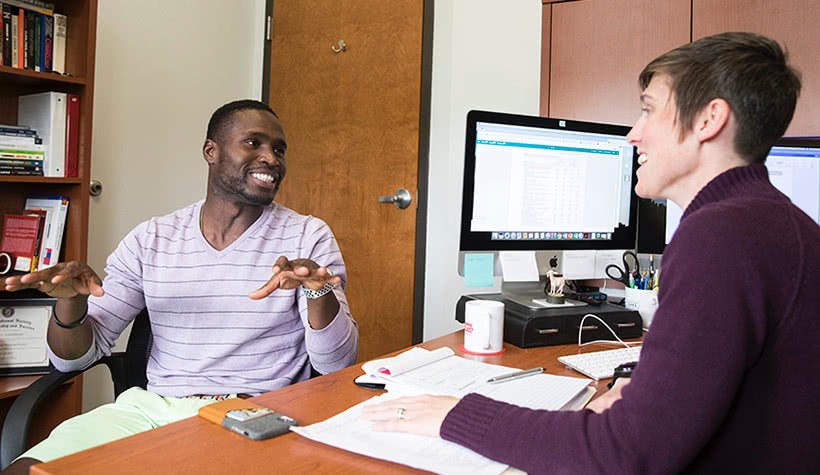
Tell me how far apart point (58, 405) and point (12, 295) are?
1.31ft

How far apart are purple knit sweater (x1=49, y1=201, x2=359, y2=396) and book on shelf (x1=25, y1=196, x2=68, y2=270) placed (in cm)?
74

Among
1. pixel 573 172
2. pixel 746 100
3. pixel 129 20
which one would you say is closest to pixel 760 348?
pixel 746 100

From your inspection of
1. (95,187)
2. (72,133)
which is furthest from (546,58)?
(95,187)

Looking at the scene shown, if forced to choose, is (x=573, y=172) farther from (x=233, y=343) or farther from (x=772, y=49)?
(x=233, y=343)

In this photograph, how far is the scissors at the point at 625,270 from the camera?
1.74 meters

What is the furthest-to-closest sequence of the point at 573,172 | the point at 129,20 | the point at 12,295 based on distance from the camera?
the point at 129,20 → the point at 12,295 → the point at 573,172

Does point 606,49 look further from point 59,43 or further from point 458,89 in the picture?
point 59,43

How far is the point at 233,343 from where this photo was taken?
1438mm

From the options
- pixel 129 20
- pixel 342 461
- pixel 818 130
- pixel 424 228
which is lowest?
pixel 342 461

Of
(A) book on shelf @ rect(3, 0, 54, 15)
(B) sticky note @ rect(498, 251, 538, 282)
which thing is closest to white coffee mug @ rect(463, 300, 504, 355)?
(B) sticky note @ rect(498, 251, 538, 282)

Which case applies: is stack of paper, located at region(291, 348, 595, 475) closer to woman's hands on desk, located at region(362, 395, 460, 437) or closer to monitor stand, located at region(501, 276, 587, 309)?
woman's hands on desk, located at region(362, 395, 460, 437)

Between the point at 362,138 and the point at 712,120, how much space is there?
7.34 ft

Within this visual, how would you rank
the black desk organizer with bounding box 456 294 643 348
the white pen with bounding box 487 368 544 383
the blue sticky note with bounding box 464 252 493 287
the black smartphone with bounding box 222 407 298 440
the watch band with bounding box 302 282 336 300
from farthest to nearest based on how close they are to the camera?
the blue sticky note with bounding box 464 252 493 287
the black desk organizer with bounding box 456 294 643 348
the watch band with bounding box 302 282 336 300
the white pen with bounding box 487 368 544 383
the black smartphone with bounding box 222 407 298 440

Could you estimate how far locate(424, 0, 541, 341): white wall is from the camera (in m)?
2.52
